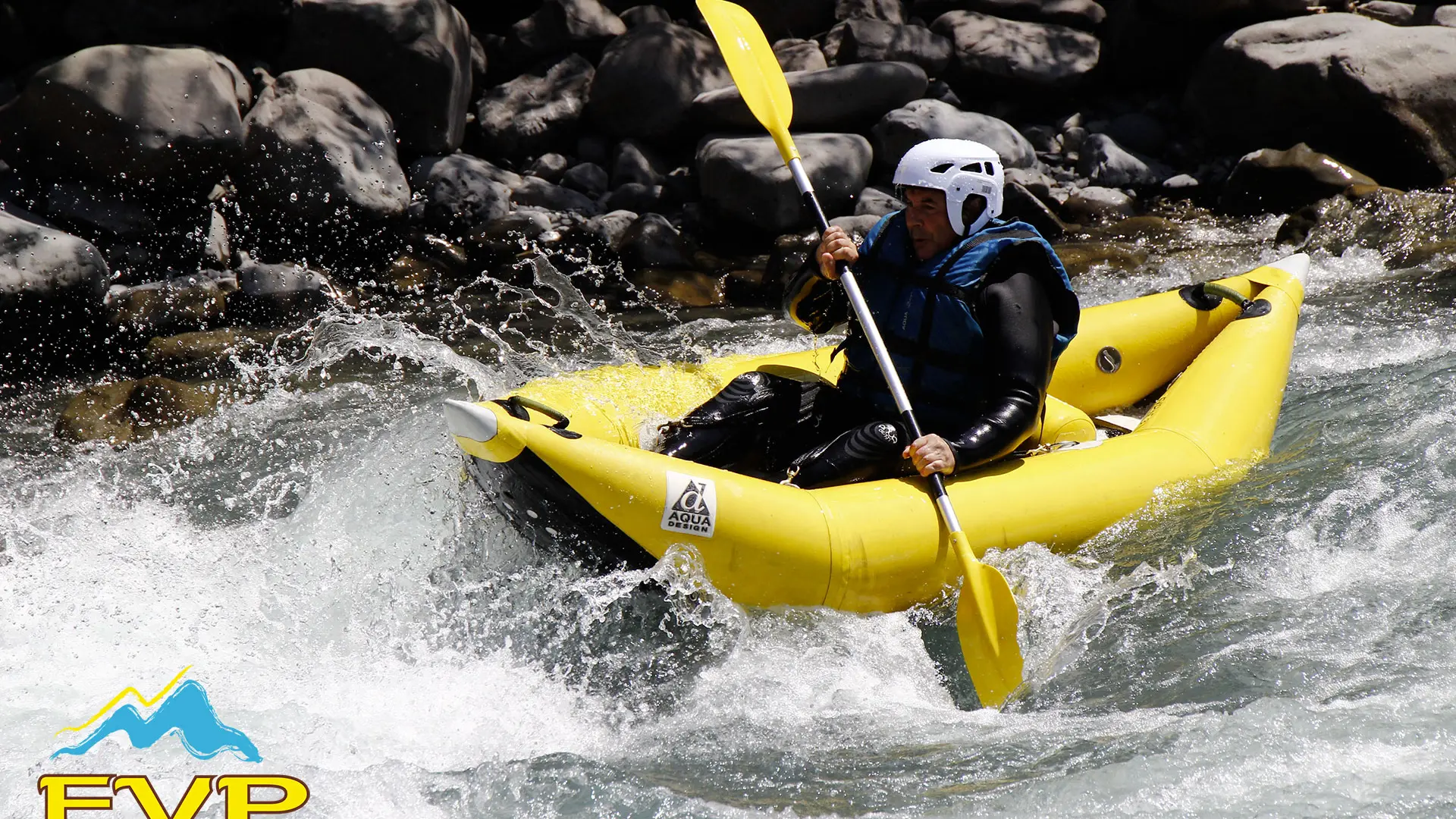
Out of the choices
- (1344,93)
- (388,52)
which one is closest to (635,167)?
(388,52)

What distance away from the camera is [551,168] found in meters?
8.71

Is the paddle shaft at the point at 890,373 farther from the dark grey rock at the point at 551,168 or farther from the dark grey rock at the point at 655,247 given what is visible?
the dark grey rock at the point at 551,168

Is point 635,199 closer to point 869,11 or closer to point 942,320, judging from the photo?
point 869,11

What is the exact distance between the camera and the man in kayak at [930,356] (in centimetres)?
361

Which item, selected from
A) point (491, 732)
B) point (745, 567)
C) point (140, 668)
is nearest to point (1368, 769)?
point (745, 567)

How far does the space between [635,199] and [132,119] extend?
3.16 meters

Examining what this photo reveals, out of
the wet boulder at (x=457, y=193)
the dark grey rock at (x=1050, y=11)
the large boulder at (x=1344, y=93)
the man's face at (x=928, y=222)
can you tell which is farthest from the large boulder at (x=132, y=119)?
the large boulder at (x=1344, y=93)

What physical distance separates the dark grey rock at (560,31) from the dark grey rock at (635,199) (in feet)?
5.31

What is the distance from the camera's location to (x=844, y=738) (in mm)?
3178

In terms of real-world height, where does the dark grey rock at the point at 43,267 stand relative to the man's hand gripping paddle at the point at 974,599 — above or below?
below

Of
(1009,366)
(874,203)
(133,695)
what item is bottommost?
(874,203)

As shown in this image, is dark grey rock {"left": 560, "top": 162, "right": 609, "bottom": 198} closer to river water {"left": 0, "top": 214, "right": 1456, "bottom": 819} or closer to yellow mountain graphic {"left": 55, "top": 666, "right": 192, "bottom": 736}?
river water {"left": 0, "top": 214, "right": 1456, "bottom": 819}

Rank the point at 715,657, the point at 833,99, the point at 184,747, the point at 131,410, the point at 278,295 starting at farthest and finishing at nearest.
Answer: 1. the point at 833,99
2. the point at 278,295
3. the point at 131,410
4. the point at 715,657
5. the point at 184,747

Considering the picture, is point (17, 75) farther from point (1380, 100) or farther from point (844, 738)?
point (1380, 100)
